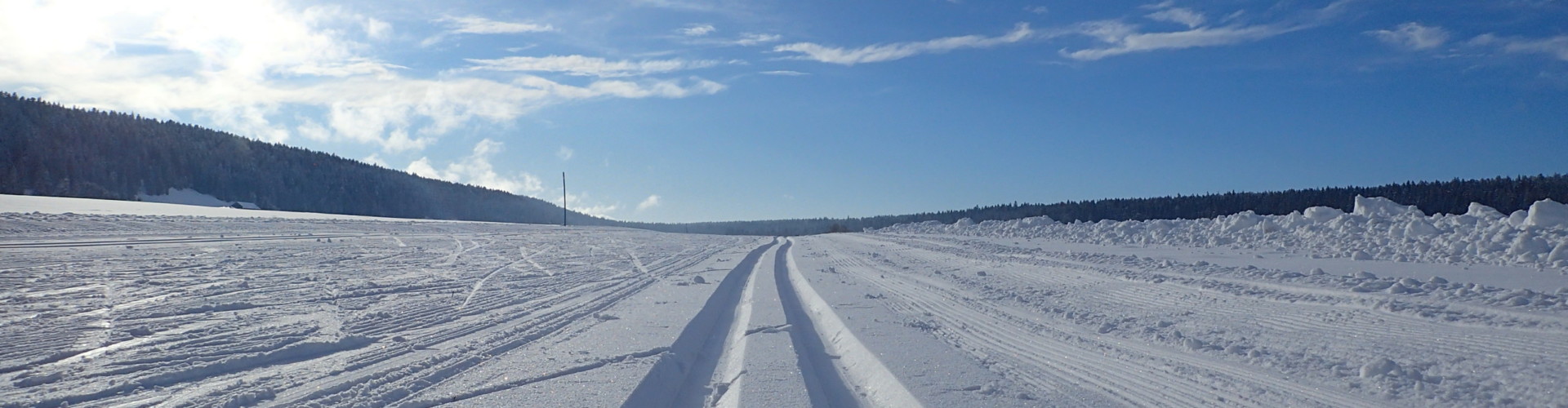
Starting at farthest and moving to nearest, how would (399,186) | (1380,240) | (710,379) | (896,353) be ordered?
(399,186) < (1380,240) < (896,353) < (710,379)

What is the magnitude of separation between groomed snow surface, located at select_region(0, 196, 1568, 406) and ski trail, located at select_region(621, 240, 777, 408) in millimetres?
30

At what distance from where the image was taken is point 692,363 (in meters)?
5.71

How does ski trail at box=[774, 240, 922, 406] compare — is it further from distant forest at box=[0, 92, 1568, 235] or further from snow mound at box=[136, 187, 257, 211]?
snow mound at box=[136, 187, 257, 211]

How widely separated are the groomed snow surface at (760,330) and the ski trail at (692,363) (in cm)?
3

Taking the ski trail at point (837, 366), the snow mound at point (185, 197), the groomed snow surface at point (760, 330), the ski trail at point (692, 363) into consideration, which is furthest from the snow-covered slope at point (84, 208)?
the snow mound at point (185, 197)

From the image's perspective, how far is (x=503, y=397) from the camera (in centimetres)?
441

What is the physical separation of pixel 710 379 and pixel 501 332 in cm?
227

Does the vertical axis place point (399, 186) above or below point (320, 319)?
above

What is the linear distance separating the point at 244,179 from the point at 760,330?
66657 mm

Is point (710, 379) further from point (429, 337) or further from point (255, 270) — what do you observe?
point (255, 270)

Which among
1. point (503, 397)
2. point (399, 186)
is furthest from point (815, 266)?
point (399, 186)

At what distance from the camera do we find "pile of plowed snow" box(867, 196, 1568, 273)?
11.2 meters

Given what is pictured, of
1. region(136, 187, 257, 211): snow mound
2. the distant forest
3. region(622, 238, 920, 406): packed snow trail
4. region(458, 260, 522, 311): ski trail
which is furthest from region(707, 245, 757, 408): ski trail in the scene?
region(136, 187, 257, 211): snow mound

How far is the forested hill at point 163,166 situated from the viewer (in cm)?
4369
